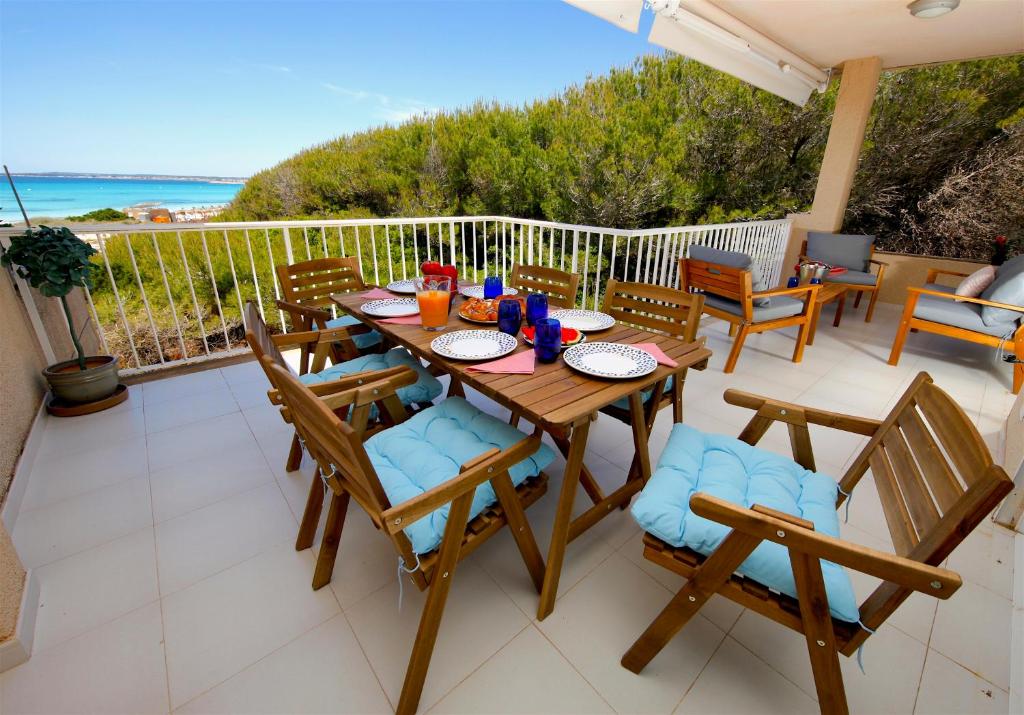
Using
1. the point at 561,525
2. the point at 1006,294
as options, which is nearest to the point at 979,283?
the point at 1006,294

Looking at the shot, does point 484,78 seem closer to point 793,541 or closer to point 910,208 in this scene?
point 910,208

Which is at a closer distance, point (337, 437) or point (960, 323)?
point (337, 437)

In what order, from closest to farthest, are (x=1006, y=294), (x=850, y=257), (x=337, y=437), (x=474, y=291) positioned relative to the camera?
(x=337, y=437) → (x=474, y=291) → (x=1006, y=294) → (x=850, y=257)

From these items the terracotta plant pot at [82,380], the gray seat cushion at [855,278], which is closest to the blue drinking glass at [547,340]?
the terracotta plant pot at [82,380]

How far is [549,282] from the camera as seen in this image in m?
2.45

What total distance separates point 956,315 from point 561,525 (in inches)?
147

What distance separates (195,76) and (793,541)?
Answer: 659 inches

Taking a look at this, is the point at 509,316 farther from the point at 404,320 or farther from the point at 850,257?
the point at 850,257

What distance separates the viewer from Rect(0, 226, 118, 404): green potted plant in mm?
Answer: 2229

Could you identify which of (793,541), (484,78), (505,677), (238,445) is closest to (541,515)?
(505,677)

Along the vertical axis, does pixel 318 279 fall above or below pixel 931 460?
above

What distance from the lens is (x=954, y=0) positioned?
289 centimetres

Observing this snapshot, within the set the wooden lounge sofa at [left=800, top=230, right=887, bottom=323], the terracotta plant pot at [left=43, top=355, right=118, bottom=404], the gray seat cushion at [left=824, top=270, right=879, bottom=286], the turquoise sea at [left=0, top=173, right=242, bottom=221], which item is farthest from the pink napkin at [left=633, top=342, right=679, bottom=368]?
the turquoise sea at [left=0, top=173, right=242, bottom=221]

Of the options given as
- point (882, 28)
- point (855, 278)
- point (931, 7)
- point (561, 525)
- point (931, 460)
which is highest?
point (882, 28)
